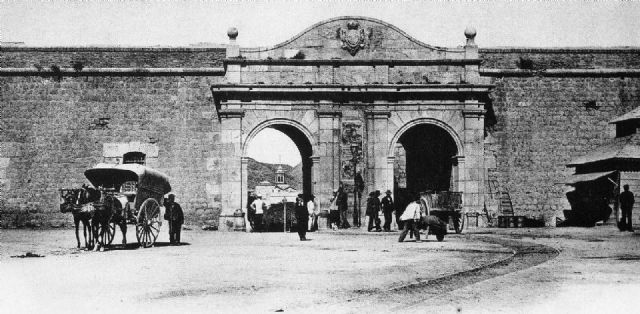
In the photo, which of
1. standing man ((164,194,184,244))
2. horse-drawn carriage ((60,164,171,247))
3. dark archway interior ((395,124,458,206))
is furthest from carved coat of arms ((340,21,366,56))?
horse-drawn carriage ((60,164,171,247))

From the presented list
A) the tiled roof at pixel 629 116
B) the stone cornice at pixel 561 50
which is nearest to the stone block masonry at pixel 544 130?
the stone cornice at pixel 561 50

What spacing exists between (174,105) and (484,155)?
432 inches

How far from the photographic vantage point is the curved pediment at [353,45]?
24.1 m

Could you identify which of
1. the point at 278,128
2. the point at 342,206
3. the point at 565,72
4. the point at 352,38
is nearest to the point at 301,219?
the point at 342,206

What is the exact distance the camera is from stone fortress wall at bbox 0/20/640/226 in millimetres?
24734

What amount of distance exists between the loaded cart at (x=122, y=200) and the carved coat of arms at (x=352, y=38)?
10.0 m

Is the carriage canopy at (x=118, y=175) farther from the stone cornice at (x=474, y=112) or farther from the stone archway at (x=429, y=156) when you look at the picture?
the stone cornice at (x=474, y=112)

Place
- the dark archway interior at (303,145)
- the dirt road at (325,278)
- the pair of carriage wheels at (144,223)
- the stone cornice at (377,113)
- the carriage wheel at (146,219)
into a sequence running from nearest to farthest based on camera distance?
1. the dirt road at (325,278)
2. the pair of carriage wheels at (144,223)
3. the carriage wheel at (146,219)
4. the stone cornice at (377,113)
5. the dark archway interior at (303,145)

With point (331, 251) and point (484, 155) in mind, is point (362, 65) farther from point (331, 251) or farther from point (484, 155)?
point (331, 251)

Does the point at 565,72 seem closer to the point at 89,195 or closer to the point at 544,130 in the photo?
the point at 544,130

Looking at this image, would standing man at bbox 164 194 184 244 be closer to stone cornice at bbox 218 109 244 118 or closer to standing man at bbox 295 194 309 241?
standing man at bbox 295 194 309 241

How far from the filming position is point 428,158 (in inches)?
1065

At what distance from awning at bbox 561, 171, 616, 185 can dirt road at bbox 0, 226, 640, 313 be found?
24.1 feet

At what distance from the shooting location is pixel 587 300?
746 centimetres
